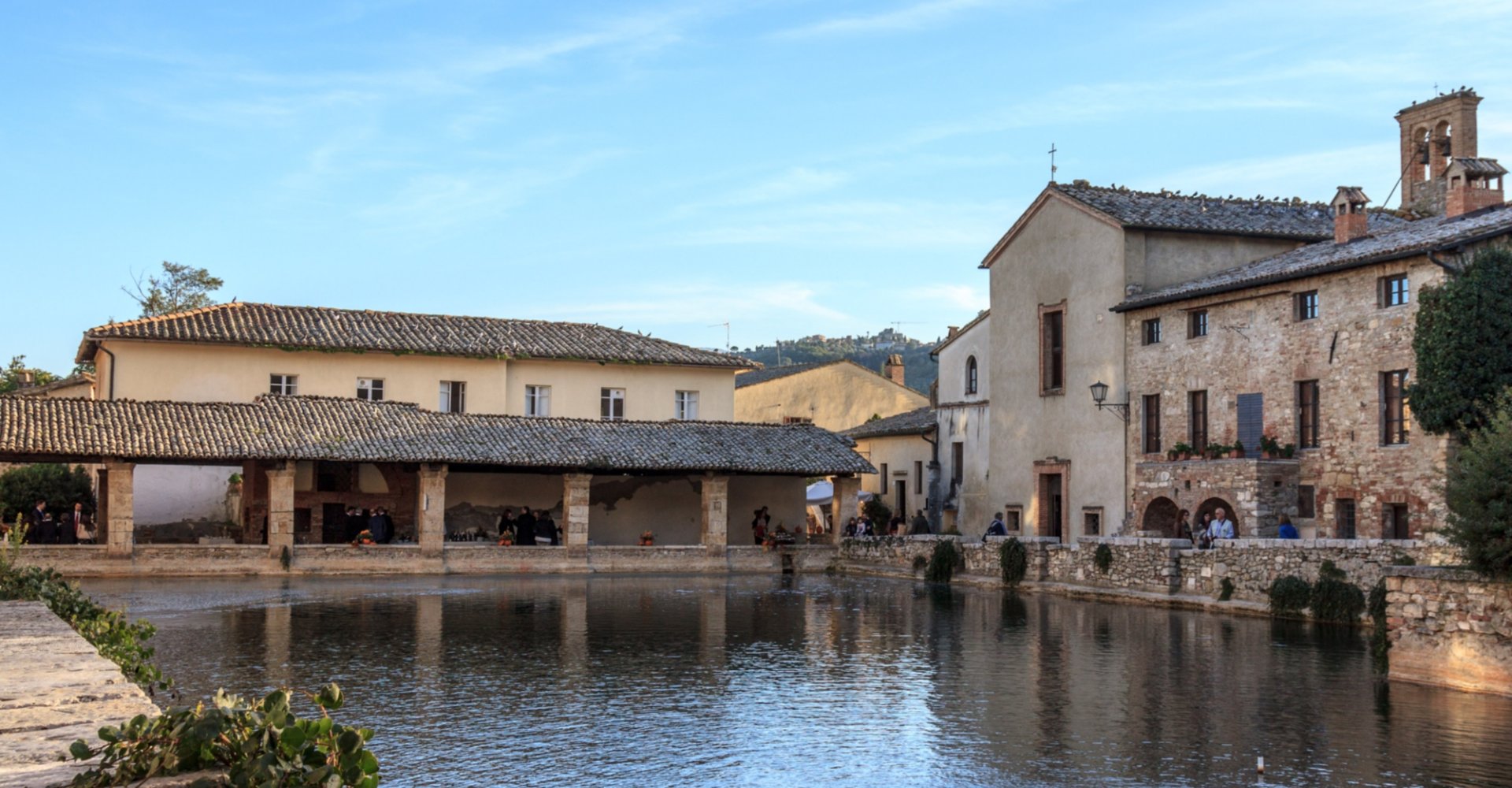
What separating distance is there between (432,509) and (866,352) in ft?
238

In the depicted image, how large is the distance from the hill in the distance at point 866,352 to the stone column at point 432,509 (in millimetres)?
53121

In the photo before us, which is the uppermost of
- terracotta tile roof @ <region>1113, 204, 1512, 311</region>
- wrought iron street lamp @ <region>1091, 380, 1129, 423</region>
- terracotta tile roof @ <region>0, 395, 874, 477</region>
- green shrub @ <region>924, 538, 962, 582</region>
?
terracotta tile roof @ <region>1113, 204, 1512, 311</region>

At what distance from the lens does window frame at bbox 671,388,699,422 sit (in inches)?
1716

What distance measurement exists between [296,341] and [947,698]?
2915cm

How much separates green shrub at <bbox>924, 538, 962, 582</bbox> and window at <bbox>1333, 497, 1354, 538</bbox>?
8758mm

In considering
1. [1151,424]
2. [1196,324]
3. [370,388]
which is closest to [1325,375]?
[1196,324]

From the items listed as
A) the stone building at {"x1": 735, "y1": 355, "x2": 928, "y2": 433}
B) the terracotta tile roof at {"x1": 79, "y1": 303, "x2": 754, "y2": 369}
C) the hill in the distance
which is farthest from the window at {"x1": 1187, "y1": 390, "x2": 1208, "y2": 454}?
the hill in the distance

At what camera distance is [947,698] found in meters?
14.0

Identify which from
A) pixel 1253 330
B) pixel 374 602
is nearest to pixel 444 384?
pixel 374 602

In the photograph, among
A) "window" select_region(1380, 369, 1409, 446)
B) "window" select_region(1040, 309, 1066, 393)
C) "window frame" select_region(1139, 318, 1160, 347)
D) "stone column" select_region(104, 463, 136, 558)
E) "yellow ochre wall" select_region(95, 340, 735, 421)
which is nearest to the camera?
"window" select_region(1380, 369, 1409, 446)

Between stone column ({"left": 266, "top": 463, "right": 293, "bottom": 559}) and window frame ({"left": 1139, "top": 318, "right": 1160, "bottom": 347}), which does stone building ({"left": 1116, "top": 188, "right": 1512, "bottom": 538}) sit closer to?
window frame ({"left": 1139, "top": 318, "right": 1160, "bottom": 347})

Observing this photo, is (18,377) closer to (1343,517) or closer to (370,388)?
(370,388)

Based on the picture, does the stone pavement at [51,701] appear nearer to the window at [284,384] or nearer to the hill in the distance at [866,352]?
the window at [284,384]

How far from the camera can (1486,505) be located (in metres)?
14.1
